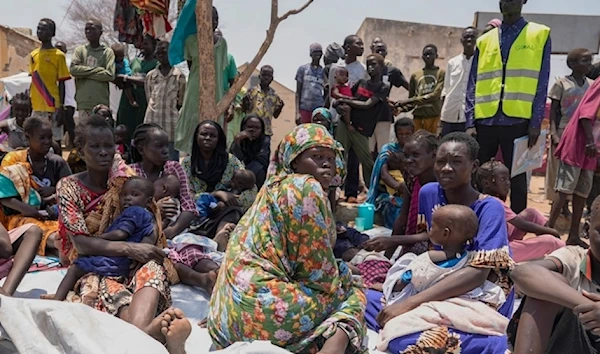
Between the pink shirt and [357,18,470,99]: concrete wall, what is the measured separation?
11.5 metres

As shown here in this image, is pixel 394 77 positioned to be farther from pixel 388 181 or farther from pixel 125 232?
pixel 125 232

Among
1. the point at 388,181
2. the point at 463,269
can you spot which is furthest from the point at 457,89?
the point at 463,269

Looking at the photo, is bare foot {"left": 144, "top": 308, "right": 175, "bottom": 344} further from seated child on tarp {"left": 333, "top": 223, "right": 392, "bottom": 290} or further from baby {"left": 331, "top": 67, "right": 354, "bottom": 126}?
baby {"left": 331, "top": 67, "right": 354, "bottom": 126}

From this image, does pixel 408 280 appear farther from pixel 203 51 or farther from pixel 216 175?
pixel 203 51

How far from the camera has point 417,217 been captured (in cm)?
373

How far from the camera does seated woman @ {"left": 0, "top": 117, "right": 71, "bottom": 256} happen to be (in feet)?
13.2

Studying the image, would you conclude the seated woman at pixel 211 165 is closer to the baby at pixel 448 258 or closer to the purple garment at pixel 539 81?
the baby at pixel 448 258

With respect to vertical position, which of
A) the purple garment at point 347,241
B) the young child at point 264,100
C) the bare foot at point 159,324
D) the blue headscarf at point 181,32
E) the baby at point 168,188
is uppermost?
the blue headscarf at point 181,32

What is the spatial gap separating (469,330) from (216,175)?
2635mm

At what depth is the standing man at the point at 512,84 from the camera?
466cm

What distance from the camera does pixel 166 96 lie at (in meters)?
6.38

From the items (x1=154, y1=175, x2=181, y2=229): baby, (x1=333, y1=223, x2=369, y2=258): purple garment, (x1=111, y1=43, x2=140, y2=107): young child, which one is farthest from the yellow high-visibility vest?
(x1=111, y1=43, x2=140, y2=107): young child

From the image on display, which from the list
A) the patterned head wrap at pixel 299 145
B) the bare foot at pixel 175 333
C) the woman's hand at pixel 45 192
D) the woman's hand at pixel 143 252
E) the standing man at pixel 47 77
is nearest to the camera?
the bare foot at pixel 175 333

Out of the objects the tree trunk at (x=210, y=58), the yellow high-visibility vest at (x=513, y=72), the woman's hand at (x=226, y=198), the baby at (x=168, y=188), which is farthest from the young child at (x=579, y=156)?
the baby at (x=168, y=188)
